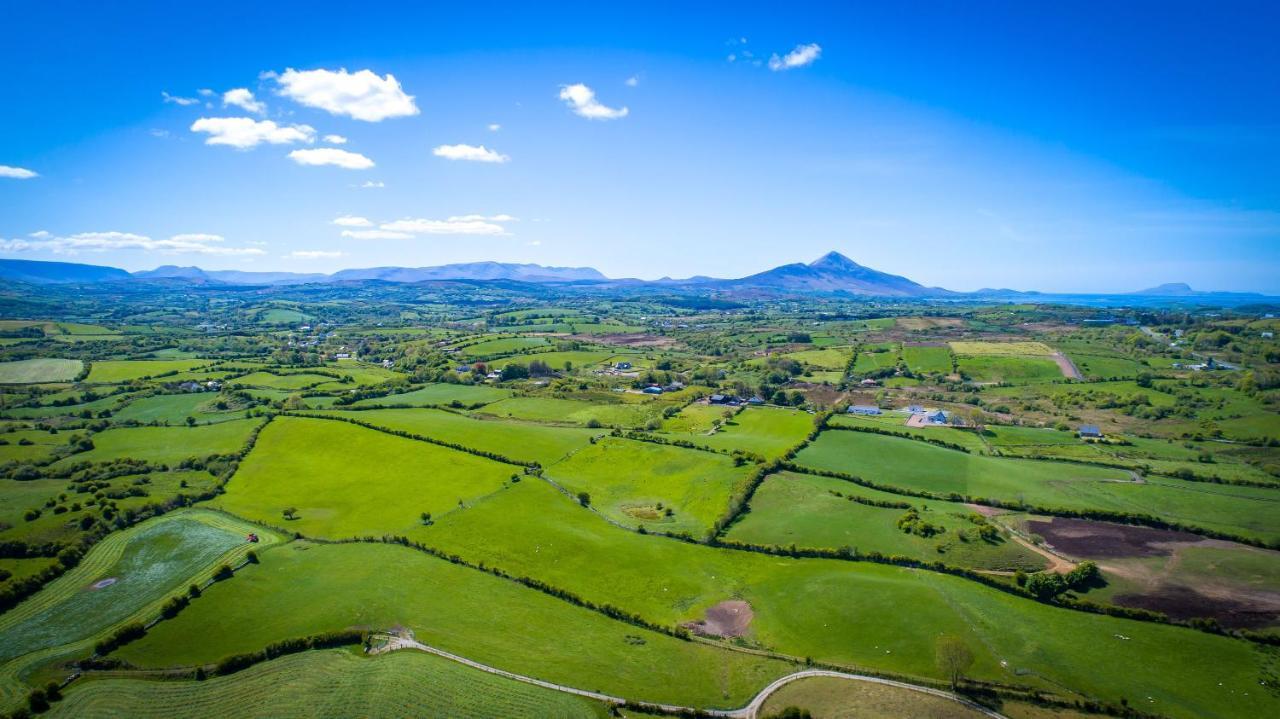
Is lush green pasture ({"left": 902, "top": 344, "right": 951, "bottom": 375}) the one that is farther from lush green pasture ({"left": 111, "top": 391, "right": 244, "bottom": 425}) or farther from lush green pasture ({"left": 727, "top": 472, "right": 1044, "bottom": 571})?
lush green pasture ({"left": 111, "top": 391, "right": 244, "bottom": 425})

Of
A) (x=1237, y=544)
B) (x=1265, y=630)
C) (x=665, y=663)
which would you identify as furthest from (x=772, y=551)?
(x=1237, y=544)

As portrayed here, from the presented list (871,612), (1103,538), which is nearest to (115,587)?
(871,612)

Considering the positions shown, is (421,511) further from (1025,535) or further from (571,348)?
(571,348)

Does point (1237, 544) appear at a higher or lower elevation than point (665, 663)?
higher

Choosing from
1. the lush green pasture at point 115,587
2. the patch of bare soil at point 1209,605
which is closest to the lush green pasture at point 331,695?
the lush green pasture at point 115,587

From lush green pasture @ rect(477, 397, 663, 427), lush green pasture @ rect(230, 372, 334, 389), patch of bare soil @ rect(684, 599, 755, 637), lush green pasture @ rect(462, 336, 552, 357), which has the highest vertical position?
lush green pasture @ rect(462, 336, 552, 357)

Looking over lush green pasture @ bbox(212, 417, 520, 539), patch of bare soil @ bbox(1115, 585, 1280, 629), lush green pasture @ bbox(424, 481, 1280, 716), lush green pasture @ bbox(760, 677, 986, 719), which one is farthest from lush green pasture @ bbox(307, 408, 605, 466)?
patch of bare soil @ bbox(1115, 585, 1280, 629)

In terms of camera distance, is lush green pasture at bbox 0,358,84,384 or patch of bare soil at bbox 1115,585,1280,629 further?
lush green pasture at bbox 0,358,84,384
